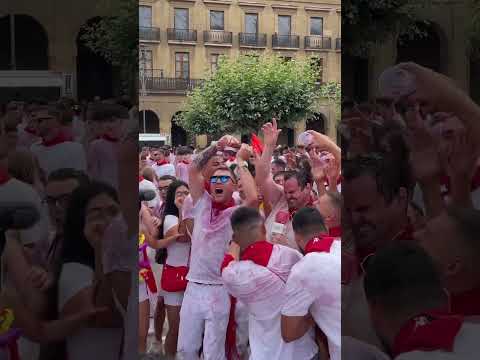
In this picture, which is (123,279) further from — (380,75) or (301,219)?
(301,219)

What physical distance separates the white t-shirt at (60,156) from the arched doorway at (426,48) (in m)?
0.83

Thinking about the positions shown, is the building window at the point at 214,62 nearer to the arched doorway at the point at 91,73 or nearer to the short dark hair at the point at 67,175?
the arched doorway at the point at 91,73

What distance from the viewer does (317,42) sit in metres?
9.55

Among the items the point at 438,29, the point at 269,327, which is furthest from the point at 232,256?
the point at 438,29

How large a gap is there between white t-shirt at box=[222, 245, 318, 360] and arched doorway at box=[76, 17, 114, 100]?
160cm

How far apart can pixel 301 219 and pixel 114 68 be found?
62.8 inches

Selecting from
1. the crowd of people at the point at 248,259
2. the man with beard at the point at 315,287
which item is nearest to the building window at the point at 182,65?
the crowd of people at the point at 248,259

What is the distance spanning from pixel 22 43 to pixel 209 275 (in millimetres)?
2160

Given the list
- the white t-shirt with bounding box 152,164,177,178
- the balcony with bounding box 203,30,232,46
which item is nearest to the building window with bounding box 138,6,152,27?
the balcony with bounding box 203,30,232,46

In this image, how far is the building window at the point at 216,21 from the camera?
8742 millimetres

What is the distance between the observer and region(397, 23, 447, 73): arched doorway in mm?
1826

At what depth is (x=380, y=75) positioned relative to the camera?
1.85m

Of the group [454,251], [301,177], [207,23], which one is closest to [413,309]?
[454,251]

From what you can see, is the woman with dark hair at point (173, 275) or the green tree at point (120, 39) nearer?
the green tree at point (120, 39)
